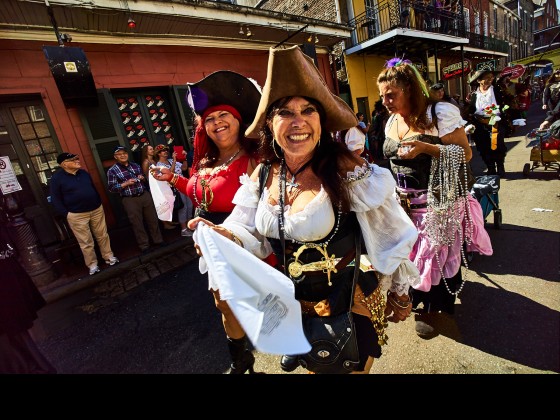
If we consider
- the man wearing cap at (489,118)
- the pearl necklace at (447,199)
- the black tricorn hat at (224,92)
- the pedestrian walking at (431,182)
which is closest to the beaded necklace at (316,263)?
the pedestrian walking at (431,182)

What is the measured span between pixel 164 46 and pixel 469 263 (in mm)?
8019

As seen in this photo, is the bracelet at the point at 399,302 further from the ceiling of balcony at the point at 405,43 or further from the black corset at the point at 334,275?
the ceiling of balcony at the point at 405,43

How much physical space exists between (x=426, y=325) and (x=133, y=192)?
530cm

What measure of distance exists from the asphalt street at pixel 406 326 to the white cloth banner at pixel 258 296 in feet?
5.09

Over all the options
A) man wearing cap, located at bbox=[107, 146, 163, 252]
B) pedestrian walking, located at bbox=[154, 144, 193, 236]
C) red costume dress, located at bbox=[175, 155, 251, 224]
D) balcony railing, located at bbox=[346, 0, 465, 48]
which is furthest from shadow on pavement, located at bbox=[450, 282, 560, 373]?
A: balcony railing, located at bbox=[346, 0, 465, 48]

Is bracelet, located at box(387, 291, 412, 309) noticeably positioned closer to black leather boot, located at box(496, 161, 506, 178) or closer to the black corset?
the black corset

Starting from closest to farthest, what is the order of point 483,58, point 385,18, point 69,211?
point 69,211 → point 385,18 → point 483,58

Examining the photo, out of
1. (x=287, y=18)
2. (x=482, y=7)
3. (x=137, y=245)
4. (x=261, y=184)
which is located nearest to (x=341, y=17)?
(x=287, y=18)

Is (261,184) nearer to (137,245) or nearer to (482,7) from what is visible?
(137,245)

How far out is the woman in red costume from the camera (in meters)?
2.29

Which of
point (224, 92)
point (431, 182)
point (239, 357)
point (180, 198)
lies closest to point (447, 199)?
point (431, 182)

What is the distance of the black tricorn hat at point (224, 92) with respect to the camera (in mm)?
2309
